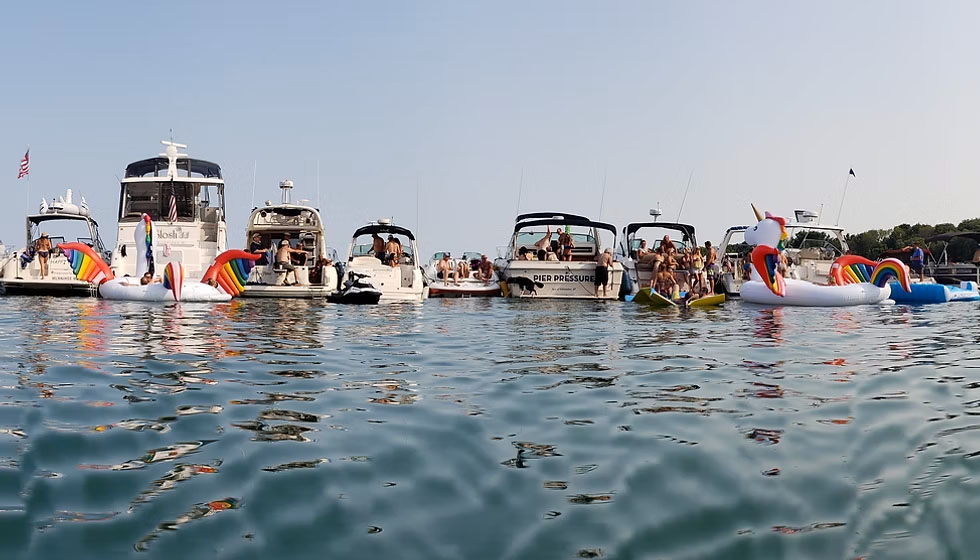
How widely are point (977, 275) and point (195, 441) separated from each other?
30562mm

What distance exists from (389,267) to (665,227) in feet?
29.0

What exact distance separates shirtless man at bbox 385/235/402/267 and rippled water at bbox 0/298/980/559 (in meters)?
12.4

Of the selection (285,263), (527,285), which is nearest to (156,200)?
(285,263)

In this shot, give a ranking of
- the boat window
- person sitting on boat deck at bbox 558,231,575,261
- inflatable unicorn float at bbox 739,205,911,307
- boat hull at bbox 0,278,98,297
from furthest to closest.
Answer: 1. person sitting on boat deck at bbox 558,231,575,261
2. the boat window
3. boat hull at bbox 0,278,98,297
4. inflatable unicorn float at bbox 739,205,911,307

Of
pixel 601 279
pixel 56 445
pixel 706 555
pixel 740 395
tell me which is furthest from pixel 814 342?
pixel 601 279

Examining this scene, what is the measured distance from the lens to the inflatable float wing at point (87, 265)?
1747 centimetres

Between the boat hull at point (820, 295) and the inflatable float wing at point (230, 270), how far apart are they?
460 inches

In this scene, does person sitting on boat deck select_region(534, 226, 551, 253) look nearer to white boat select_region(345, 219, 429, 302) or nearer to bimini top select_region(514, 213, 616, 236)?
bimini top select_region(514, 213, 616, 236)

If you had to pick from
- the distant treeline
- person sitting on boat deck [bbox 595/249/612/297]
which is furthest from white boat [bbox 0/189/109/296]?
the distant treeline

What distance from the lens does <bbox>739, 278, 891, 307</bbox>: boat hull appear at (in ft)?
58.5

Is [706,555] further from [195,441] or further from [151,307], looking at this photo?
[151,307]

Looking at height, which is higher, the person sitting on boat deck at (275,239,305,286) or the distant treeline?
the distant treeline

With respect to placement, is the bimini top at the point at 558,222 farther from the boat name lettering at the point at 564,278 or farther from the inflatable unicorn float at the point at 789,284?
the inflatable unicorn float at the point at 789,284

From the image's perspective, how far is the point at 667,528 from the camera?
9.87 ft
